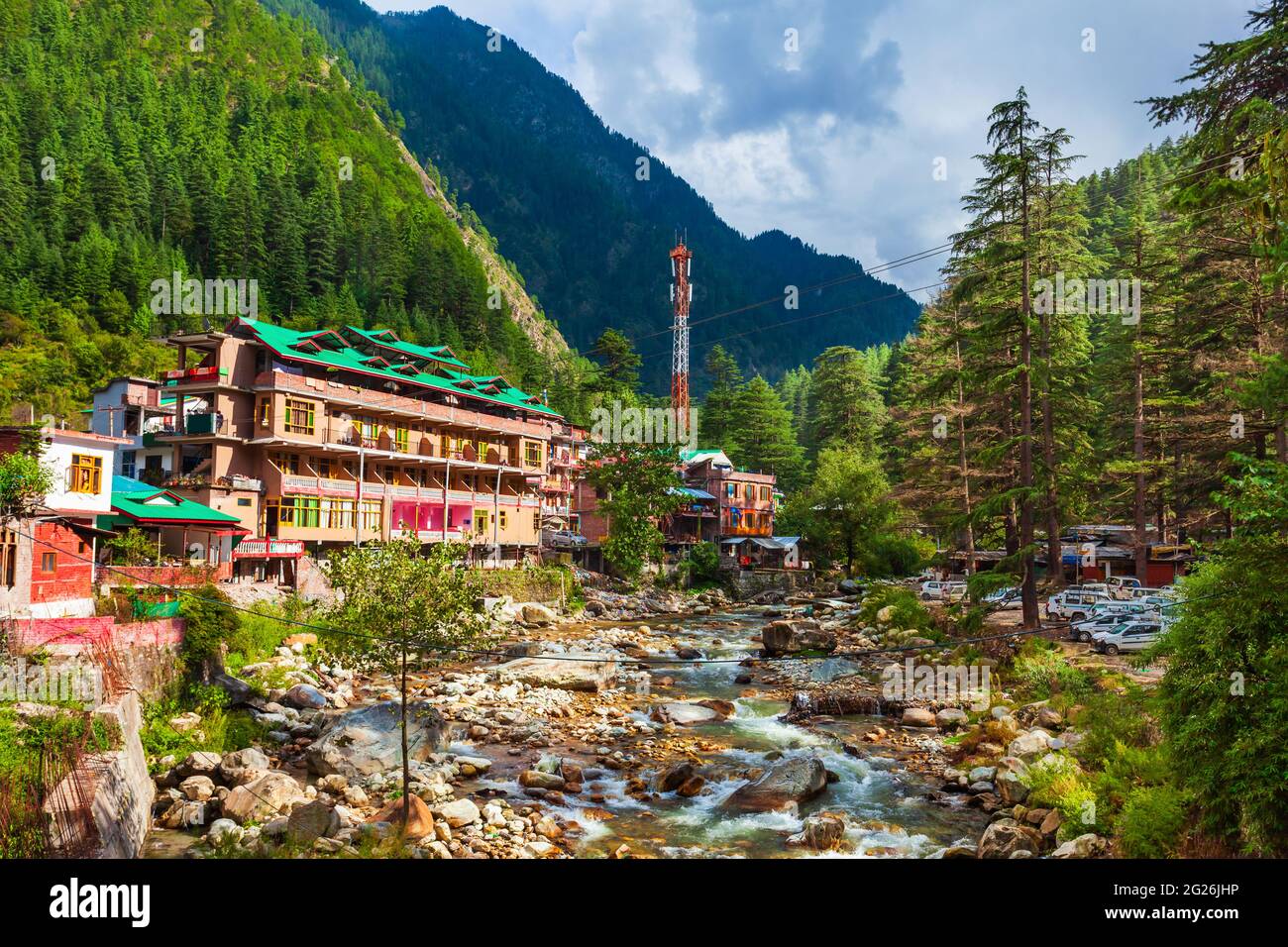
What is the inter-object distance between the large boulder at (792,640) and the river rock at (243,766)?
26.4 m

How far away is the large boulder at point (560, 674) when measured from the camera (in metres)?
31.9

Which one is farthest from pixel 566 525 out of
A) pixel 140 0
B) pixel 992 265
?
pixel 140 0

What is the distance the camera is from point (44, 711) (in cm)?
1614

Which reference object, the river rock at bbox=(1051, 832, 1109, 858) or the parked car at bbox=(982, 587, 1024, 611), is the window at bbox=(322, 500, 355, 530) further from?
the river rock at bbox=(1051, 832, 1109, 858)

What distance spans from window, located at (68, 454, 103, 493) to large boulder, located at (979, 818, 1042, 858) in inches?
1133

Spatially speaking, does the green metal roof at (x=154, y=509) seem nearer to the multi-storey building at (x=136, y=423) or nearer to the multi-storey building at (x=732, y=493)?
the multi-storey building at (x=136, y=423)

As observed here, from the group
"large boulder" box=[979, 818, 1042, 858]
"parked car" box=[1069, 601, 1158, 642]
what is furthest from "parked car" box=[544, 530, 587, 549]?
"large boulder" box=[979, 818, 1042, 858]

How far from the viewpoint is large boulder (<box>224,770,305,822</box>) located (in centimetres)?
1683

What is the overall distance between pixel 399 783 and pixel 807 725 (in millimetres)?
14513

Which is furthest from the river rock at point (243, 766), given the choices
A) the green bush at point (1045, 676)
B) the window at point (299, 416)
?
the window at point (299, 416)

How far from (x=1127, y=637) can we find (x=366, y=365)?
4379 centimetres

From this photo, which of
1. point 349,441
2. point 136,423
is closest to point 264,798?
point 349,441

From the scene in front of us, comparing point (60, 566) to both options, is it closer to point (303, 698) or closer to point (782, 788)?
point (303, 698)
